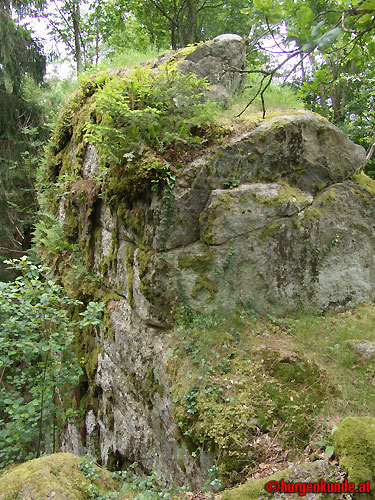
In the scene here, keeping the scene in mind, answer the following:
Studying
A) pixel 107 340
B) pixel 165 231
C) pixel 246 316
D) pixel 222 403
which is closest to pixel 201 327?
pixel 246 316

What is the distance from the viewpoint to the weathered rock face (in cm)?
509

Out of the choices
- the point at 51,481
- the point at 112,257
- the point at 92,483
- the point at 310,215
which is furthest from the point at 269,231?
the point at 51,481

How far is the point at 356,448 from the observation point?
273 centimetres

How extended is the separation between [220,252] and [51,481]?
11.1ft

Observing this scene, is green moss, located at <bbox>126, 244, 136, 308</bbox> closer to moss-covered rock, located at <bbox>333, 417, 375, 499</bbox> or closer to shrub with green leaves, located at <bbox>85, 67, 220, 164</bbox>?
shrub with green leaves, located at <bbox>85, 67, 220, 164</bbox>

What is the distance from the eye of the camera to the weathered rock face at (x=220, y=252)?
5.09m

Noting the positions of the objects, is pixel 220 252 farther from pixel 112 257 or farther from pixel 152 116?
pixel 152 116

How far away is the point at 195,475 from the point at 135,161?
415cm

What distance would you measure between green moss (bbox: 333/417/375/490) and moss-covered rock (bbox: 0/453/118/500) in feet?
7.87

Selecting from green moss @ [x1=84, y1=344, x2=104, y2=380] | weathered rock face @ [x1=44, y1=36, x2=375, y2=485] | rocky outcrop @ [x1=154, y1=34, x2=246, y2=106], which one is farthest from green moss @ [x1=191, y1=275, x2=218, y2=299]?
rocky outcrop @ [x1=154, y1=34, x2=246, y2=106]

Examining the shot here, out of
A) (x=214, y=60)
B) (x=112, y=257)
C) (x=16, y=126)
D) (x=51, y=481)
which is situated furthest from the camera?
(x=16, y=126)

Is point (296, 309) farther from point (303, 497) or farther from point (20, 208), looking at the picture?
point (20, 208)

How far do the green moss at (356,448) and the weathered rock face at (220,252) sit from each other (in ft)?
7.34

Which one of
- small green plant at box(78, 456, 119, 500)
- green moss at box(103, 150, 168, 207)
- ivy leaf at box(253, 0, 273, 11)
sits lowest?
small green plant at box(78, 456, 119, 500)
